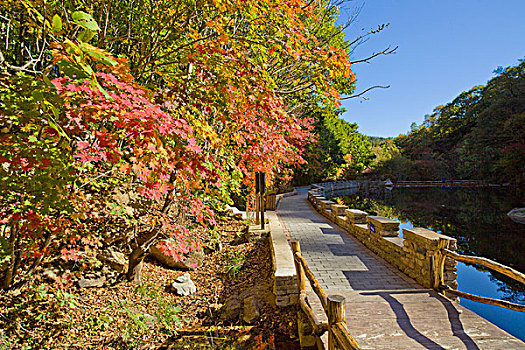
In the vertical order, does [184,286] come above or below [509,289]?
above

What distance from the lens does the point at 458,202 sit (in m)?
24.5

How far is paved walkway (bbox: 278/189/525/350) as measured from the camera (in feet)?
10.8

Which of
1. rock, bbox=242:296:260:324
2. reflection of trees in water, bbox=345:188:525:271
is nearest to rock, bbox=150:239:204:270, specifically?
rock, bbox=242:296:260:324

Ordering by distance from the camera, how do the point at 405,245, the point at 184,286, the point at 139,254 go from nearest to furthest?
the point at 139,254 → the point at 405,245 → the point at 184,286

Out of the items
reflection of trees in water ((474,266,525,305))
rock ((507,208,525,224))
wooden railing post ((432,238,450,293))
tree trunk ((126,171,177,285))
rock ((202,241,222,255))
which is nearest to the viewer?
wooden railing post ((432,238,450,293))

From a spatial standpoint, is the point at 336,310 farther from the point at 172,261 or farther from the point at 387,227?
the point at 172,261

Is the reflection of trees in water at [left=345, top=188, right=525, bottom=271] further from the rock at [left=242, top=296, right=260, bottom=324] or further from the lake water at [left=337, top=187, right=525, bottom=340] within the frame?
the rock at [left=242, top=296, right=260, bottom=324]

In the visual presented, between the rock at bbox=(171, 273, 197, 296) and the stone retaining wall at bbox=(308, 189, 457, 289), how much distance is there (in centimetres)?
455

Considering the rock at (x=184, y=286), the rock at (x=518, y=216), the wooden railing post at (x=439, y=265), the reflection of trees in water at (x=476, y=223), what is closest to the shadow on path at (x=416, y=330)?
the wooden railing post at (x=439, y=265)

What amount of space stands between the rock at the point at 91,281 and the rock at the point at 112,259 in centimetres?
29

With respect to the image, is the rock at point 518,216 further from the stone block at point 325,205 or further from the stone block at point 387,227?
the stone block at point 387,227

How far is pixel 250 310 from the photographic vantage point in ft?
17.0

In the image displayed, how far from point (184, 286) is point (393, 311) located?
13.5ft

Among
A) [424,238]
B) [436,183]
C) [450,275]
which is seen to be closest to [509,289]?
[450,275]
